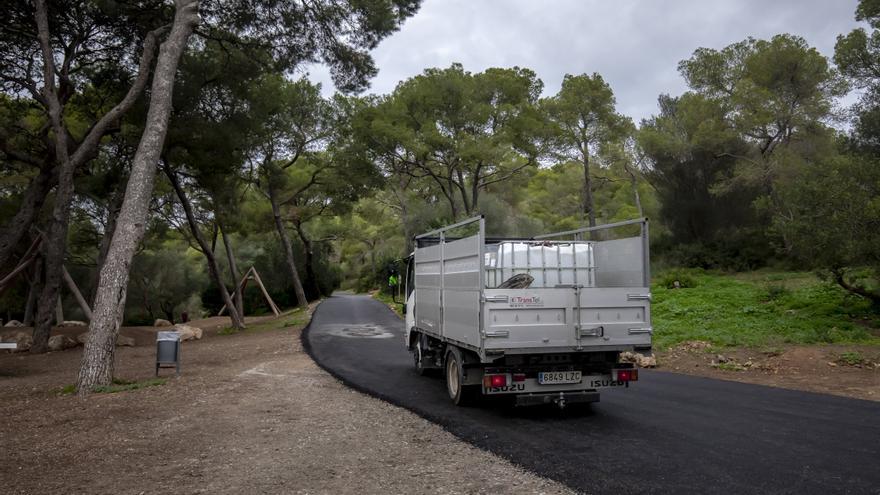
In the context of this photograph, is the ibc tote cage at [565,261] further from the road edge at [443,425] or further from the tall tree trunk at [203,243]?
the tall tree trunk at [203,243]

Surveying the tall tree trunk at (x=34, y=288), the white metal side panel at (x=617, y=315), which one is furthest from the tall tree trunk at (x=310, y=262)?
the white metal side panel at (x=617, y=315)

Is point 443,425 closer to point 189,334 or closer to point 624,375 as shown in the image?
point 624,375

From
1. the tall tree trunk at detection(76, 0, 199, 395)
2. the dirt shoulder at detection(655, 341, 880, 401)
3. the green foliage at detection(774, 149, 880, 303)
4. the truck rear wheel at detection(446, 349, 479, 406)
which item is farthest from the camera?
the green foliage at detection(774, 149, 880, 303)

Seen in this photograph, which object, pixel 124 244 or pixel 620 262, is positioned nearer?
pixel 620 262

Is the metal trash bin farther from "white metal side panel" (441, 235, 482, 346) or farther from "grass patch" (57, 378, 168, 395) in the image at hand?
"white metal side panel" (441, 235, 482, 346)

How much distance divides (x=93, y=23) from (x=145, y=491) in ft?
54.4

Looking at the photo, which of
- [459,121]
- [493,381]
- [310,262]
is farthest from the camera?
[310,262]

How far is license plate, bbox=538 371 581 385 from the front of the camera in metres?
6.84

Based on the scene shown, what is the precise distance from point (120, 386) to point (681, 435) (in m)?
8.48

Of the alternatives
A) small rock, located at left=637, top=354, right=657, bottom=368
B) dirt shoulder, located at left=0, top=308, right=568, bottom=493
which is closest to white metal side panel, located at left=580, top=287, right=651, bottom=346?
dirt shoulder, located at left=0, top=308, right=568, bottom=493

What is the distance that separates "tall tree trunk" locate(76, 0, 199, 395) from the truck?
564cm

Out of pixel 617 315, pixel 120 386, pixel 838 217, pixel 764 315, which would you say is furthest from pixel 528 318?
pixel 764 315

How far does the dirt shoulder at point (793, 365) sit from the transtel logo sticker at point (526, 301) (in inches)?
210

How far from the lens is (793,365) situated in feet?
35.9
